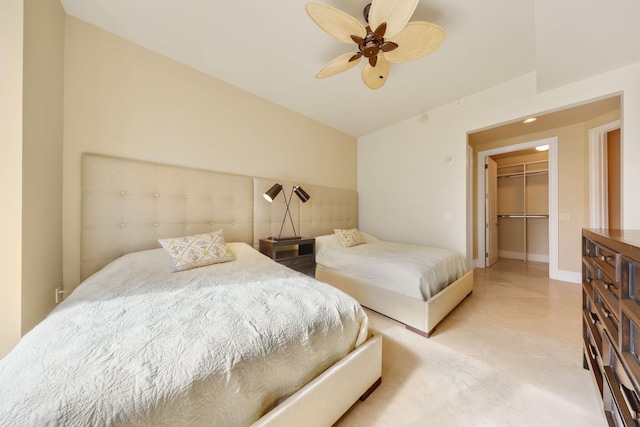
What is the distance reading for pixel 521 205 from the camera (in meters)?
4.64

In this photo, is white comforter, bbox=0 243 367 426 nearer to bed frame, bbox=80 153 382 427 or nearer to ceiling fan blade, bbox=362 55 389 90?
bed frame, bbox=80 153 382 427

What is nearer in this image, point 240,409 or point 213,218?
point 240,409

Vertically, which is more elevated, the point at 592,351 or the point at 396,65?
the point at 396,65

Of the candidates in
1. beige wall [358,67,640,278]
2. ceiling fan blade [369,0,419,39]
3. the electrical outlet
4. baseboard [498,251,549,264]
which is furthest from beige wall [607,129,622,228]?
the electrical outlet

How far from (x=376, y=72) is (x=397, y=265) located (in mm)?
1731

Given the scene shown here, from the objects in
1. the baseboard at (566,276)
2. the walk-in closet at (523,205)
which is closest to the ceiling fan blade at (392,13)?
the baseboard at (566,276)

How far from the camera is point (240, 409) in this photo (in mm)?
720

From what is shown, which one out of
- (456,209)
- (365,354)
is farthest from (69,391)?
(456,209)

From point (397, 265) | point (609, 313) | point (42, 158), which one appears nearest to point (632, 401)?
point (609, 313)

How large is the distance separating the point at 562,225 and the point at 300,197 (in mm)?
3860

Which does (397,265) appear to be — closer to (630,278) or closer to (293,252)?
(293,252)

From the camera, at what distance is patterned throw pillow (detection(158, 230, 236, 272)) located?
5.35ft

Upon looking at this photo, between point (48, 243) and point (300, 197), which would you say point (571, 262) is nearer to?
point (300, 197)

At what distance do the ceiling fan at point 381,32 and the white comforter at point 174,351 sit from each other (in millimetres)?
1653
